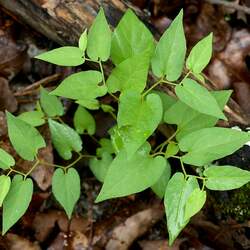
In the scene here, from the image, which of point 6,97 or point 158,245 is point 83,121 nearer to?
point 6,97

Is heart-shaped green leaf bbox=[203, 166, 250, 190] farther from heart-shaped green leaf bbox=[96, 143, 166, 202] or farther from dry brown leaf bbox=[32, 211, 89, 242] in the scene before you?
dry brown leaf bbox=[32, 211, 89, 242]

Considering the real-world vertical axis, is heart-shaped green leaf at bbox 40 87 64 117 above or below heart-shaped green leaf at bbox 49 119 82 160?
above

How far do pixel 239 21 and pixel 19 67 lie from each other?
144 centimetres

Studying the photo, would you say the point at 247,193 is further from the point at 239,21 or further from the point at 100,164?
the point at 239,21

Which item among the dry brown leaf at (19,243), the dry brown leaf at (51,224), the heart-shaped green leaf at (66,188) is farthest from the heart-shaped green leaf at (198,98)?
the dry brown leaf at (19,243)

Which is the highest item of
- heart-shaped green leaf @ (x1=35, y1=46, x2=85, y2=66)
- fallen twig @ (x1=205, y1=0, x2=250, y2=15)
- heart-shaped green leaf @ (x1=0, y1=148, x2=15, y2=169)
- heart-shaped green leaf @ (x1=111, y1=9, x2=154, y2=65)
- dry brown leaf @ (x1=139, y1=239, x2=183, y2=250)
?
heart-shaped green leaf @ (x1=35, y1=46, x2=85, y2=66)

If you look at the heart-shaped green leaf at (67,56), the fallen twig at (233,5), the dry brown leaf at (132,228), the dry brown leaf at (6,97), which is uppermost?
the heart-shaped green leaf at (67,56)

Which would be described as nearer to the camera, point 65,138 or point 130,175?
point 130,175

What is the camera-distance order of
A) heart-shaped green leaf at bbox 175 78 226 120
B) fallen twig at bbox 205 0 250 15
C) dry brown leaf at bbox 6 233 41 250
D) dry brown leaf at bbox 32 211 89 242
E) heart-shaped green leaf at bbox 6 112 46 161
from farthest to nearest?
fallen twig at bbox 205 0 250 15 < dry brown leaf at bbox 32 211 89 242 < dry brown leaf at bbox 6 233 41 250 < heart-shaped green leaf at bbox 6 112 46 161 < heart-shaped green leaf at bbox 175 78 226 120

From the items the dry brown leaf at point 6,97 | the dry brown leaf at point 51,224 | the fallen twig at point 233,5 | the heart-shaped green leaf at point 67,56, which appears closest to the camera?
the heart-shaped green leaf at point 67,56

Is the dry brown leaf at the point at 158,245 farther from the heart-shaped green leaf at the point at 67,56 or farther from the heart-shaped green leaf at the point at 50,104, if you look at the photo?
the heart-shaped green leaf at the point at 67,56

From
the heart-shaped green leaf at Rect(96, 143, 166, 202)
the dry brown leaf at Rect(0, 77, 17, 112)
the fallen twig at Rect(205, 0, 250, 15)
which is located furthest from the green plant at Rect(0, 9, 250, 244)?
the fallen twig at Rect(205, 0, 250, 15)

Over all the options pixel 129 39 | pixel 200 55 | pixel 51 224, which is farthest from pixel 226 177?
pixel 51 224

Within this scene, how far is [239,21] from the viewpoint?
118 inches
